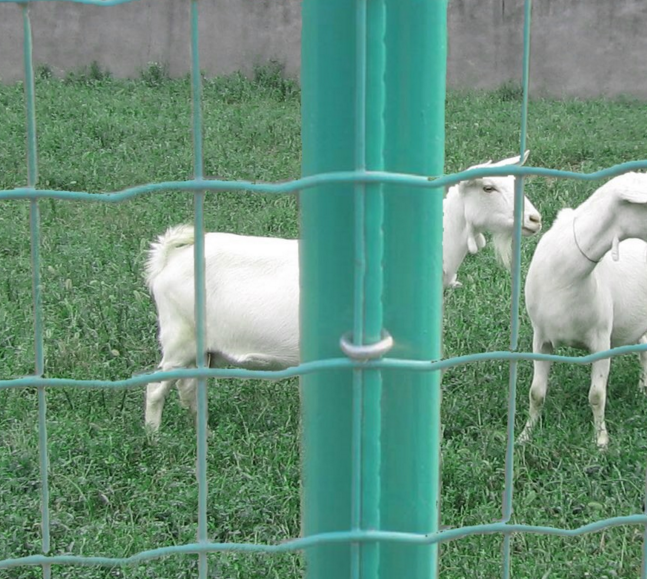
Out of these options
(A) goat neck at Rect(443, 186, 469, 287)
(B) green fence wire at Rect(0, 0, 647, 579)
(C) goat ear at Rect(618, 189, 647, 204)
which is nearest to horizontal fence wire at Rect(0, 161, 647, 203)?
(B) green fence wire at Rect(0, 0, 647, 579)

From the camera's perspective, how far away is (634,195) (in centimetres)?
393

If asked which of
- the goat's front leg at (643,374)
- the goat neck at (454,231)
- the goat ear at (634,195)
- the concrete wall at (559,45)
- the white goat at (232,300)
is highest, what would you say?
the concrete wall at (559,45)

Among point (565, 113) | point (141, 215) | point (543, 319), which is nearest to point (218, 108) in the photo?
point (565, 113)

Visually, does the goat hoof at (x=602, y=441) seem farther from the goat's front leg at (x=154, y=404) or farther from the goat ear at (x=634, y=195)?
the goat's front leg at (x=154, y=404)

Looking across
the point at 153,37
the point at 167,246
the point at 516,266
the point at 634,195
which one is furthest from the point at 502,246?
the point at 153,37

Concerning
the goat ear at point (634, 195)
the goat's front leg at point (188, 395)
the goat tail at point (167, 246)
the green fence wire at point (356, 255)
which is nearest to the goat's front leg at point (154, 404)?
the goat's front leg at point (188, 395)

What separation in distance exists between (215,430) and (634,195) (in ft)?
5.68

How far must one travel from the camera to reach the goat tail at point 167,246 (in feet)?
14.4

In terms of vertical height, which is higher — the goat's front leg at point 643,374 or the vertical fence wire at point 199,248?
the vertical fence wire at point 199,248

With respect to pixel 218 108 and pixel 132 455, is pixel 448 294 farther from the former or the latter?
pixel 218 108

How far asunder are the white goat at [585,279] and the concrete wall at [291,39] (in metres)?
7.70

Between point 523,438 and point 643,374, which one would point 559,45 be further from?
point 523,438

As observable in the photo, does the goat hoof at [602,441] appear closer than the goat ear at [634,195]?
No

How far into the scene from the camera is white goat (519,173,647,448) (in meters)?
4.02
